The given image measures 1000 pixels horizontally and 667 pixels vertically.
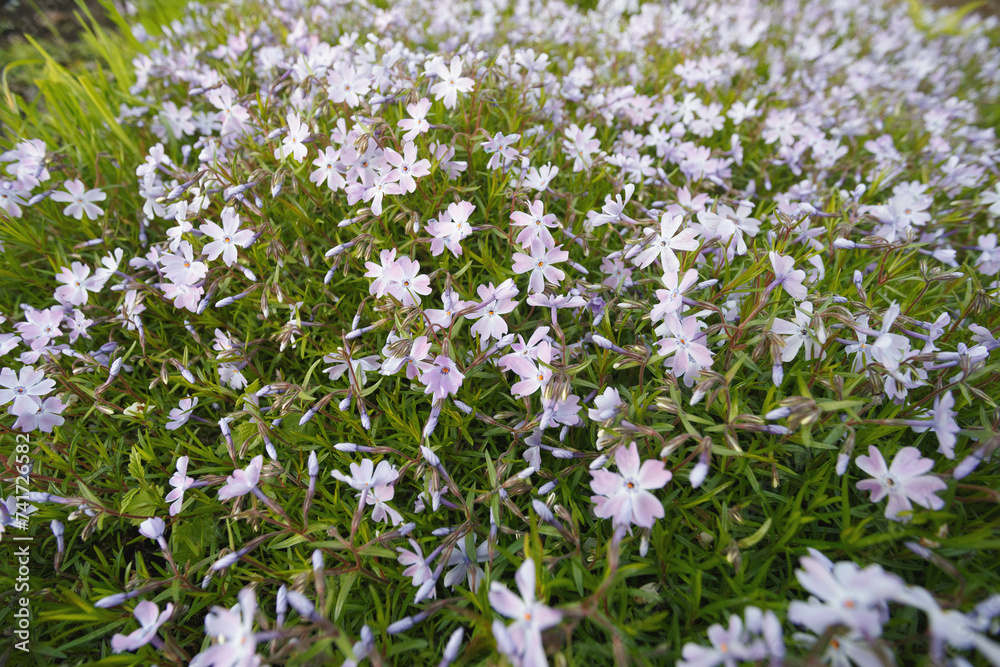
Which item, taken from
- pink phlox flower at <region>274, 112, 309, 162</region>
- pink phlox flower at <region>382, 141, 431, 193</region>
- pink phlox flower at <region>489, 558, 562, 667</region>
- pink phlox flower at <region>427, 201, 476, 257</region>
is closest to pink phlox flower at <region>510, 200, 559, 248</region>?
pink phlox flower at <region>427, 201, 476, 257</region>

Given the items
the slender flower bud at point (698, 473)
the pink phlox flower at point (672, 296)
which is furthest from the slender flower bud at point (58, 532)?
the pink phlox flower at point (672, 296)

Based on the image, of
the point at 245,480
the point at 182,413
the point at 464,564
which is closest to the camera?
the point at 245,480

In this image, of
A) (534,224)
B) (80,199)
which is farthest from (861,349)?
(80,199)

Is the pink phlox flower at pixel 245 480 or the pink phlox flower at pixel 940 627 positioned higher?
the pink phlox flower at pixel 245 480

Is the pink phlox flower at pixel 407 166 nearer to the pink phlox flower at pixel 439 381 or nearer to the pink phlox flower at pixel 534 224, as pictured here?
the pink phlox flower at pixel 534 224

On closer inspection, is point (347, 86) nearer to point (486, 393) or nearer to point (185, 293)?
point (185, 293)

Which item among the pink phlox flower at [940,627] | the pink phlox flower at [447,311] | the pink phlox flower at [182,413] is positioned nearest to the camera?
the pink phlox flower at [940,627]

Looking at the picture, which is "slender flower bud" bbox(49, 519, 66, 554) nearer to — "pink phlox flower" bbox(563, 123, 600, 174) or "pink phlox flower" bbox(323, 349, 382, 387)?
"pink phlox flower" bbox(323, 349, 382, 387)

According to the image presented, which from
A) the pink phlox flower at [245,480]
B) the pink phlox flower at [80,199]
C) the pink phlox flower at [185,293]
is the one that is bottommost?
the pink phlox flower at [245,480]
